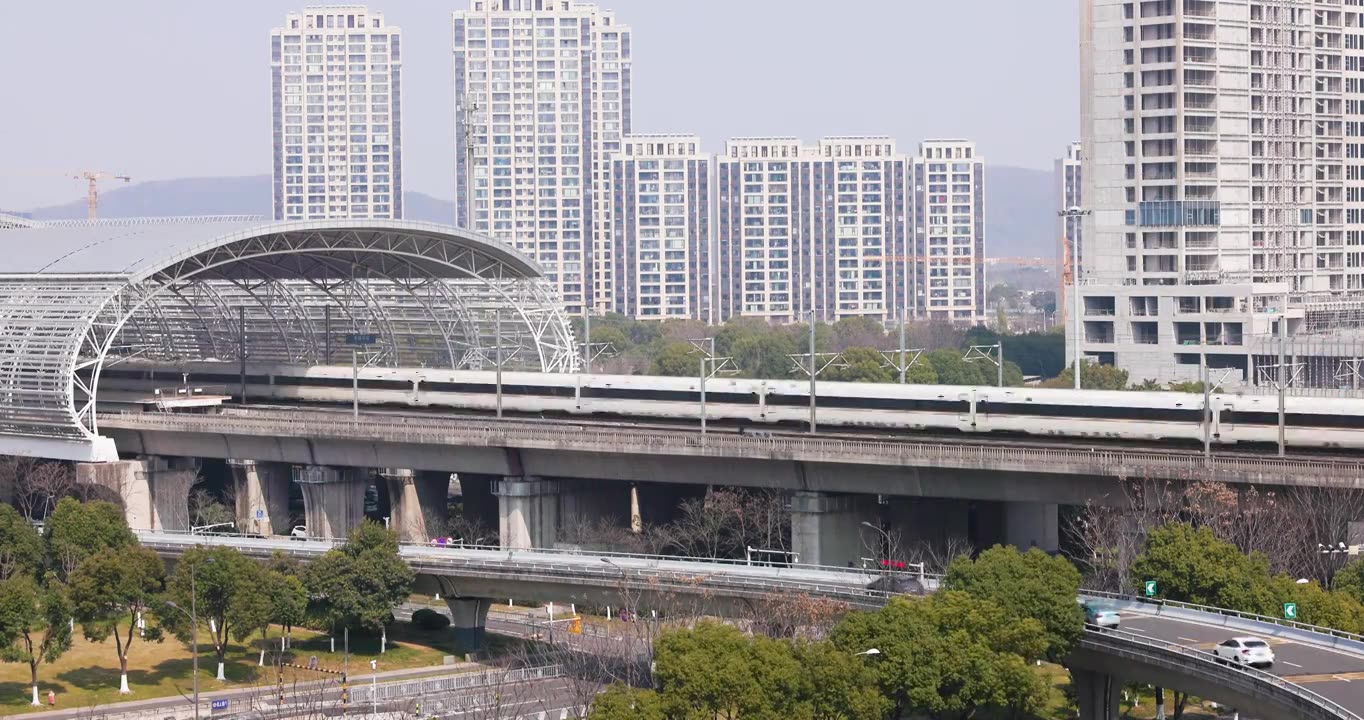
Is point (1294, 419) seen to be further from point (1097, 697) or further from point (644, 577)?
point (644, 577)

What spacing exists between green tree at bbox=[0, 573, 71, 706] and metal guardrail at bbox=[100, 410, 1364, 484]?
62.3 feet

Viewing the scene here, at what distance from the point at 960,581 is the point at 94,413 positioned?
39.5 metres

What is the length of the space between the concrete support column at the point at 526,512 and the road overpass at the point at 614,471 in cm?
5

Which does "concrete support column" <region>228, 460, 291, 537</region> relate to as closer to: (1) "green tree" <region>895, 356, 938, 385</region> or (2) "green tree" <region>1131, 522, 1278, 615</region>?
(2) "green tree" <region>1131, 522, 1278, 615</region>

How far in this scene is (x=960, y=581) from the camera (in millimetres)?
44656

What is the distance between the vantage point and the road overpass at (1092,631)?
3803cm

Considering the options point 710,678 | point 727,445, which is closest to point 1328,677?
point 710,678

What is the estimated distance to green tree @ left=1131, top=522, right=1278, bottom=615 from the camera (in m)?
45.9

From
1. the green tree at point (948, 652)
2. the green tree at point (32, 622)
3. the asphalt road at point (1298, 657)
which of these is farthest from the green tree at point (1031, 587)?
the green tree at point (32, 622)

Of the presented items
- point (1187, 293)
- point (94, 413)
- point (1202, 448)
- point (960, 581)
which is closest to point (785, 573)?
point (960, 581)

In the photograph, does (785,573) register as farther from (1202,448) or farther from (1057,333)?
(1057,333)

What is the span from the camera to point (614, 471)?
6762 cm

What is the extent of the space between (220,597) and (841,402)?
24.0 m

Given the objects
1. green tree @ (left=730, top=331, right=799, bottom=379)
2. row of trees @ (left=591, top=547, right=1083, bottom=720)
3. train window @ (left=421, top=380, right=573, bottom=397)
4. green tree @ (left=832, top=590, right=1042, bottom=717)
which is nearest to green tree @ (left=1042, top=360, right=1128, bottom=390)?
train window @ (left=421, top=380, right=573, bottom=397)
